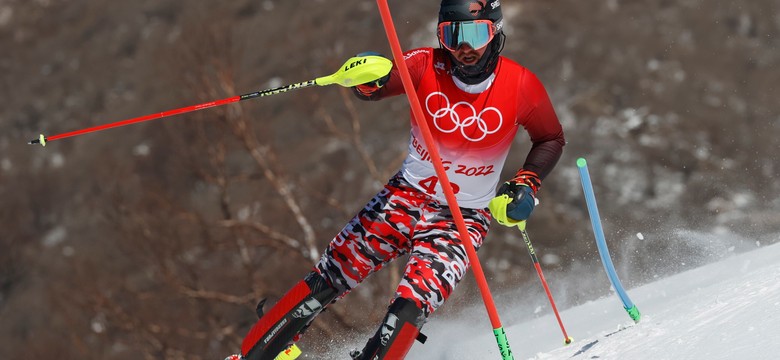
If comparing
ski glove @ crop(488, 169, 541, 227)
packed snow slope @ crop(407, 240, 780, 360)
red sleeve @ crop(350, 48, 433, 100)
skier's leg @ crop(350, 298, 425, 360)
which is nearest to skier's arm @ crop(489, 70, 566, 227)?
ski glove @ crop(488, 169, 541, 227)

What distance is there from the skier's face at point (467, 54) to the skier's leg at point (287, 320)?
1231 mm

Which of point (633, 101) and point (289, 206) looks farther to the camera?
point (633, 101)

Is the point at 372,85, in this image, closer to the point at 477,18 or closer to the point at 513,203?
the point at 477,18

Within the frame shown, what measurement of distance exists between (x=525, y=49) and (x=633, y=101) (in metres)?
3.42

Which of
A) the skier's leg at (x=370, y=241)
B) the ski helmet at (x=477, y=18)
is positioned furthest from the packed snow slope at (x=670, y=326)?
the ski helmet at (x=477, y=18)

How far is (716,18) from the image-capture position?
2955 cm

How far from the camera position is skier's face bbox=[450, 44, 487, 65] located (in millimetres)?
4355

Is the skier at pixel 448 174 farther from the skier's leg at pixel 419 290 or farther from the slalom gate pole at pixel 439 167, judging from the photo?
the slalom gate pole at pixel 439 167

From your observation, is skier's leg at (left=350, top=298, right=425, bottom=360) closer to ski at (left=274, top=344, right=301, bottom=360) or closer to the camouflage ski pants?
the camouflage ski pants

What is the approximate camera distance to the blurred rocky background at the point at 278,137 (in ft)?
64.2

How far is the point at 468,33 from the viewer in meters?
4.32

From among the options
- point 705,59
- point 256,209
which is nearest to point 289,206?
point 256,209

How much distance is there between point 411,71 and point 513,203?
2.62 ft

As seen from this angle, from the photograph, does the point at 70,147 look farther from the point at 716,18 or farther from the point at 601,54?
Result: the point at 716,18
